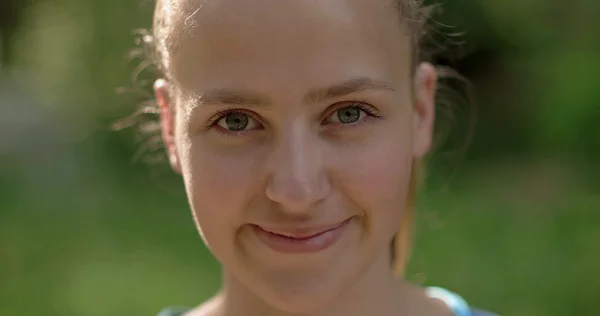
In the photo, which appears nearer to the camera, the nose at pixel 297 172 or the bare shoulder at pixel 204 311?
the nose at pixel 297 172

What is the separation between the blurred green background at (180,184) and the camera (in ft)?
8.32

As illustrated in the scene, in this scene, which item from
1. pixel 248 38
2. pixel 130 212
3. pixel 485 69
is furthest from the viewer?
pixel 485 69

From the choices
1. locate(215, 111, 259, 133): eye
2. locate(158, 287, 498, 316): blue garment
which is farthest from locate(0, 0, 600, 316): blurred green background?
locate(215, 111, 259, 133): eye

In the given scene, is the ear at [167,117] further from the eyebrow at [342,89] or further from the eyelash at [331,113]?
the eyebrow at [342,89]

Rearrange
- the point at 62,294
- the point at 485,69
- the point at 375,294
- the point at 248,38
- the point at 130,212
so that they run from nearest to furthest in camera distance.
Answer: the point at 248,38 < the point at 375,294 < the point at 62,294 < the point at 130,212 < the point at 485,69

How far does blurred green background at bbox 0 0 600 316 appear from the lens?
254 centimetres

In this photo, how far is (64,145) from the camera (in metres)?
3.98

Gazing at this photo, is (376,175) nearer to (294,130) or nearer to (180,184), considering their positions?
(294,130)

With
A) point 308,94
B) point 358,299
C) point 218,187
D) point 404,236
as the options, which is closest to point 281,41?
point 308,94

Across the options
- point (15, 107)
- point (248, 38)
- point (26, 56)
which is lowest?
point (15, 107)

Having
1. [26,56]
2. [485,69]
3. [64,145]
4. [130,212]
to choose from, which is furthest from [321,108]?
[26,56]

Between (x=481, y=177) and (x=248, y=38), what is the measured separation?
2.61 metres

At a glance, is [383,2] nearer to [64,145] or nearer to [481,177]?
[481,177]

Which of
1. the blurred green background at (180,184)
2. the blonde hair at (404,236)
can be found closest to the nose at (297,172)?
the blonde hair at (404,236)
